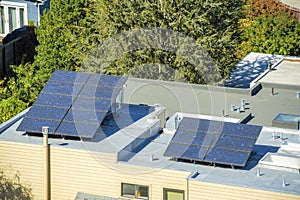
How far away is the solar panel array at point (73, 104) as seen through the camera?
1133 inches

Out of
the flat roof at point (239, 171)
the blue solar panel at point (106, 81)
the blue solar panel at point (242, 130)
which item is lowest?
the flat roof at point (239, 171)

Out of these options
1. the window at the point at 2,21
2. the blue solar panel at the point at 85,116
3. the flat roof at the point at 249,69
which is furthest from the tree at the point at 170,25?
the window at the point at 2,21

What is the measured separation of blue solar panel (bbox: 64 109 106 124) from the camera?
94.8 ft

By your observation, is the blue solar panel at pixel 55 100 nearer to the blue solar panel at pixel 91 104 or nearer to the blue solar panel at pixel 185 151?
the blue solar panel at pixel 91 104

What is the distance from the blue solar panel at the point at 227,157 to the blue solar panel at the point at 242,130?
783 millimetres

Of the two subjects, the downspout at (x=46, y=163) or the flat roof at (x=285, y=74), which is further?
the flat roof at (x=285, y=74)

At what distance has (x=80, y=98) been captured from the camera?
2984cm

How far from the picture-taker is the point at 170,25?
40062mm

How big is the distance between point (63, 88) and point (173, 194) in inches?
249

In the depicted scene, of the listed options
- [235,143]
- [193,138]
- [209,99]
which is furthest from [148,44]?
[235,143]

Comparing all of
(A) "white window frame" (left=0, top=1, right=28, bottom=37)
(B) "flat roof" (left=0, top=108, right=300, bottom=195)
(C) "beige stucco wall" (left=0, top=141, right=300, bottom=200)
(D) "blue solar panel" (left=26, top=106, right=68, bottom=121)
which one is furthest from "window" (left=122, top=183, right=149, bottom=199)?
(A) "white window frame" (left=0, top=1, right=28, bottom=37)

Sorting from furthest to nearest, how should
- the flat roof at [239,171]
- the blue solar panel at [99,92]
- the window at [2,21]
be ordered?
1. the window at [2,21]
2. the blue solar panel at [99,92]
3. the flat roof at [239,171]

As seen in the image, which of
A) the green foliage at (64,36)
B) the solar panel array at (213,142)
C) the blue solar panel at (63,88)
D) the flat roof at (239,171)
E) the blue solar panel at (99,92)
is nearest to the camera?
the flat roof at (239,171)

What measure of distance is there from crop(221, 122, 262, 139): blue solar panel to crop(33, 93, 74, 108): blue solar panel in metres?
5.52
